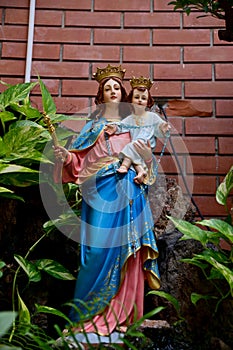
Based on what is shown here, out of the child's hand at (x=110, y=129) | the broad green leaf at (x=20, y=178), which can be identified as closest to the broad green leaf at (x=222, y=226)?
the child's hand at (x=110, y=129)

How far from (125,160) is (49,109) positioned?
502mm

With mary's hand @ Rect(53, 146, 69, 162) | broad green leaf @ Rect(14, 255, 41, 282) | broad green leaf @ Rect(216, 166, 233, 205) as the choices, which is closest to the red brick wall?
broad green leaf @ Rect(216, 166, 233, 205)

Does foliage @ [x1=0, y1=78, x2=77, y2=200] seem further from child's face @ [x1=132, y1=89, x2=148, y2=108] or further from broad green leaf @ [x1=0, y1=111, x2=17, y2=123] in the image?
child's face @ [x1=132, y1=89, x2=148, y2=108]

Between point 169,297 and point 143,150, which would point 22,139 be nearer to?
point 143,150

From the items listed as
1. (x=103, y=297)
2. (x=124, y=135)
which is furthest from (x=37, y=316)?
(x=124, y=135)

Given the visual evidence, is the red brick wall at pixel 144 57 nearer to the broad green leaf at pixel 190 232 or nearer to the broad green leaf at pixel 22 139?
the broad green leaf at pixel 22 139

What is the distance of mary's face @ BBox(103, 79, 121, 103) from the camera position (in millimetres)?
1966

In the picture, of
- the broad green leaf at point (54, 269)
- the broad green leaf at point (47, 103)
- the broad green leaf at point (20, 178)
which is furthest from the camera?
the broad green leaf at point (47, 103)

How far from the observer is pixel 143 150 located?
1859mm

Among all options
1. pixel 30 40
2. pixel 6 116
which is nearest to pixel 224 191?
pixel 6 116

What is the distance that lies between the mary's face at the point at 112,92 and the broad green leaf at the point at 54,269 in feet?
1.95

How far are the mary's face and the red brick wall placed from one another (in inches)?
23.3

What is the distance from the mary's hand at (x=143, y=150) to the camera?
1856 mm

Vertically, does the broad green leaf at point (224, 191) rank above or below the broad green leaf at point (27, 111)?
below
